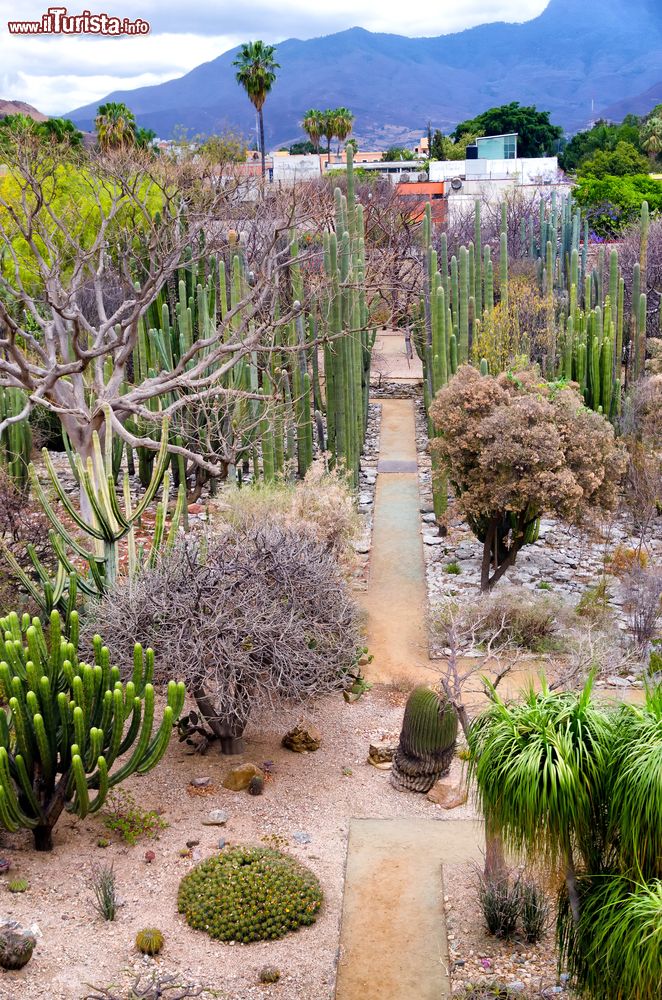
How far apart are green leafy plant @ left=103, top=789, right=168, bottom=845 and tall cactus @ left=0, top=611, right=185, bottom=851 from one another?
16.6 inches

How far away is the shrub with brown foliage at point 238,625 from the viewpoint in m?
9.26

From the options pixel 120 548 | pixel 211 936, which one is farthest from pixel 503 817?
pixel 120 548

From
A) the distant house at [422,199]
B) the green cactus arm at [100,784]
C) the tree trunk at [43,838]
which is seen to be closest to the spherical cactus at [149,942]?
the green cactus arm at [100,784]

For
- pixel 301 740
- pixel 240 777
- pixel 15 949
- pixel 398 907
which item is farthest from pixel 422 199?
pixel 15 949

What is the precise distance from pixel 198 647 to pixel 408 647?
4.11 m

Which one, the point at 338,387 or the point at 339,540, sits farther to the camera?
the point at 338,387

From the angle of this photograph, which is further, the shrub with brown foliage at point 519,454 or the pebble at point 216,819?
the shrub with brown foliage at point 519,454

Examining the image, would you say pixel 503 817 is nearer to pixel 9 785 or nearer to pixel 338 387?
pixel 9 785

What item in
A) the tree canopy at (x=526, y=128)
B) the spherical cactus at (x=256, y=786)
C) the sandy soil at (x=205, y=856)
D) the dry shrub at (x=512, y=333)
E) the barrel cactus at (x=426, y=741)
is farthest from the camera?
the tree canopy at (x=526, y=128)

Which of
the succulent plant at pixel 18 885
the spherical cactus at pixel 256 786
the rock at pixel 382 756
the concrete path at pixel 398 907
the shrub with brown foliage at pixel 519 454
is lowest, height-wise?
the concrete path at pixel 398 907

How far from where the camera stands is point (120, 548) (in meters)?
15.4

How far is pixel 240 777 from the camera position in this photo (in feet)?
31.4

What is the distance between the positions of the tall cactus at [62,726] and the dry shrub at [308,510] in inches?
174

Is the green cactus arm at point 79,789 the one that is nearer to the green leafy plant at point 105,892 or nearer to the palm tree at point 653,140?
the green leafy plant at point 105,892
